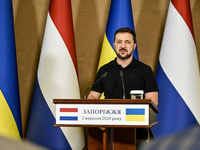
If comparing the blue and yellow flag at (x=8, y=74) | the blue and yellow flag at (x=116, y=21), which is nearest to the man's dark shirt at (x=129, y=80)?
the blue and yellow flag at (x=116, y=21)

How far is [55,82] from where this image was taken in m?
4.14

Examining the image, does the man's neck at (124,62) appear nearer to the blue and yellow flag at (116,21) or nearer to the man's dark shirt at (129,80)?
the man's dark shirt at (129,80)

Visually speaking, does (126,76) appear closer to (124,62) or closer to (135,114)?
(124,62)

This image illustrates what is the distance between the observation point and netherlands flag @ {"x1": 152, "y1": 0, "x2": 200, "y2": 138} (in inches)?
158

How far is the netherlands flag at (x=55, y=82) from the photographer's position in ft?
13.2

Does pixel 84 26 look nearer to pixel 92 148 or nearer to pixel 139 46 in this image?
pixel 139 46

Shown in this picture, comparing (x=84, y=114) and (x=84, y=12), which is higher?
(x=84, y=12)

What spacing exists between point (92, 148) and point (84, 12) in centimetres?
285

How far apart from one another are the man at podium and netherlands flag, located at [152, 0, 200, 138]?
1169 mm

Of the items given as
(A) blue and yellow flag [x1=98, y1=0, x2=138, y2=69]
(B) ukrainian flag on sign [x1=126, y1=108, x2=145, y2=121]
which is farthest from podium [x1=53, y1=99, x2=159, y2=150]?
(A) blue and yellow flag [x1=98, y1=0, x2=138, y2=69]

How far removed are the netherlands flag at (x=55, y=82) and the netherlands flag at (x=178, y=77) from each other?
1015mm

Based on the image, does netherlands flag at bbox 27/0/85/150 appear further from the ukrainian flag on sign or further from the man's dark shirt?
the ukrainian flag on sign

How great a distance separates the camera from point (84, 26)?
4988 mm

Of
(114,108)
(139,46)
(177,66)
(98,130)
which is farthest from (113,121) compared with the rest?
(139,46)
